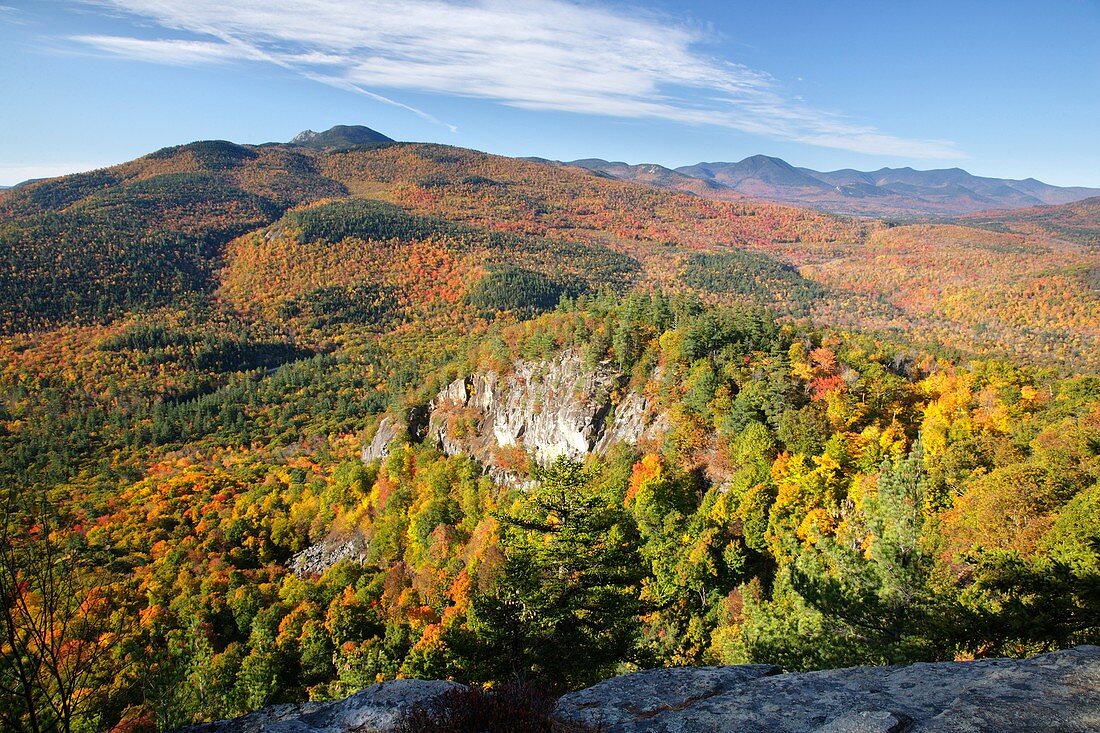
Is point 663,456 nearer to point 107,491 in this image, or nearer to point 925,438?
point 925,438

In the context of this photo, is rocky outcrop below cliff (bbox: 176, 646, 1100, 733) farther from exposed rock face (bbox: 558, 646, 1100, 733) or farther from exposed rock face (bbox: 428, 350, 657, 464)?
exposed rock face (bbox: 428, 350, 657, 464)

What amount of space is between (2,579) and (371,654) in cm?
3068

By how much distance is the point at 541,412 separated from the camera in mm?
61000

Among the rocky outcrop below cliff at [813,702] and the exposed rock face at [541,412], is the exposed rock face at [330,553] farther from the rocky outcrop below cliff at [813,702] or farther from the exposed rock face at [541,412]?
the rocky outcrop below cliff at [813,702]

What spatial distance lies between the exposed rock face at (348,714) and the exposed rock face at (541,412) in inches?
1413

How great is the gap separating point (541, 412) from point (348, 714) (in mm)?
52457

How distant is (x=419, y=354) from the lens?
187750 mm

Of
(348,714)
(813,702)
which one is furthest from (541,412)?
(813,702)

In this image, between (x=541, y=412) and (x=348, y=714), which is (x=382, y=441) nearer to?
(x=541, y=412)

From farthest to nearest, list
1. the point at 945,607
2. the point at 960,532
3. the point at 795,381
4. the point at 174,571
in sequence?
the point at 174,571 < the point at 795,381 < the point at 960,532 < the point at 945,607

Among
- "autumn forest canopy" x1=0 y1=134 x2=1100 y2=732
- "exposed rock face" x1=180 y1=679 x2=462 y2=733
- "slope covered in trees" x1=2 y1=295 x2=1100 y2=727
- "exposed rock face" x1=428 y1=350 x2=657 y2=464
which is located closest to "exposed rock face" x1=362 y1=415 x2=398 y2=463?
"autumn forest canopy" x1=0 y1=134 x2=1100 y2=732

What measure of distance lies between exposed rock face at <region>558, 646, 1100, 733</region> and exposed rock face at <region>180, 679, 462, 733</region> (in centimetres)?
248

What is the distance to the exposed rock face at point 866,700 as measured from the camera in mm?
6762

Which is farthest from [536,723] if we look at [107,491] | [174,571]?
[107,491]
